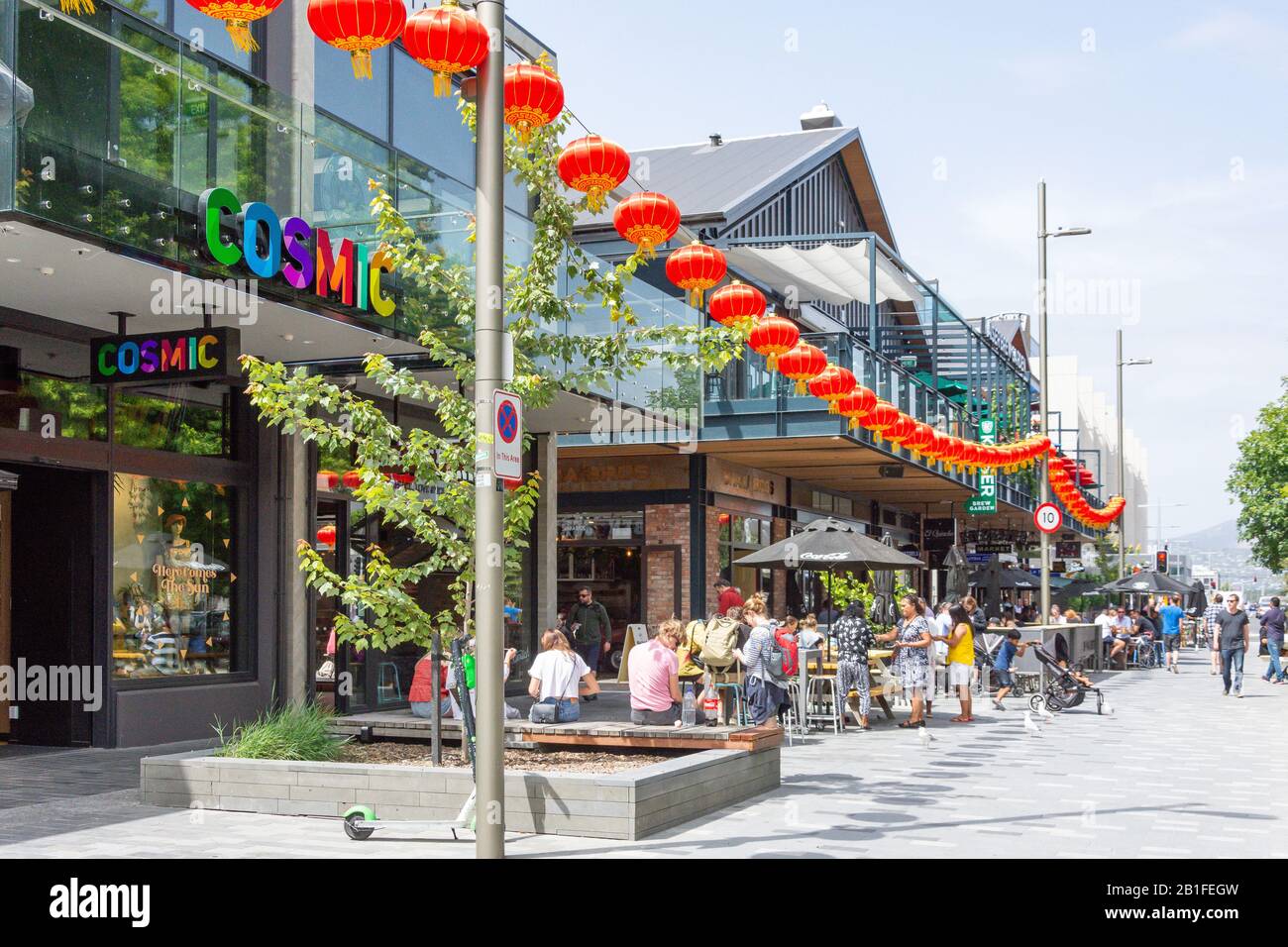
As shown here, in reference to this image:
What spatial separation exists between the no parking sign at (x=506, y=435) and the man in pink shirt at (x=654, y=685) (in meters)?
5.33

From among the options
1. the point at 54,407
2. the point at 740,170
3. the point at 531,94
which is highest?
the point at 740,170

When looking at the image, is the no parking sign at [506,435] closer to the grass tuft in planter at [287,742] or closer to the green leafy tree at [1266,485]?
the grass tuft in planter at [287,742]

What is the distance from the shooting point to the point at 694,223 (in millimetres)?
30875

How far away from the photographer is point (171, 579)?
1424 cm

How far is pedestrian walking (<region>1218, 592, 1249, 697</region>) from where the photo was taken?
24.4m

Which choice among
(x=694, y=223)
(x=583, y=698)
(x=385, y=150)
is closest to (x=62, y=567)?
(x=385, y=150)

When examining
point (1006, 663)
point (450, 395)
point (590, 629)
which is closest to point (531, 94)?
point (450, 395)

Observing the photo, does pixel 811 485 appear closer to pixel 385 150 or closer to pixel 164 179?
pixel 385 150

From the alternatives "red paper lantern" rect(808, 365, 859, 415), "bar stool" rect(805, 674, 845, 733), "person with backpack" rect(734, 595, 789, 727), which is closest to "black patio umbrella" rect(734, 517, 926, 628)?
"bar stool" rect(805, 674, 845, 733)

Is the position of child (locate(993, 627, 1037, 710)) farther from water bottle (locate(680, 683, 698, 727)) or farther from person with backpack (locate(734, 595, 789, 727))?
water bottle (locate(680, 683, 698, 727))

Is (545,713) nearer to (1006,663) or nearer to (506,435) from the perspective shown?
(506,435)

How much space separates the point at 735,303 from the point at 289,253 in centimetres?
426

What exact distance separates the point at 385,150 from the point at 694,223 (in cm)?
1772

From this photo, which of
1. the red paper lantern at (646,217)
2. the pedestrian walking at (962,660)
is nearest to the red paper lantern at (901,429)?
the pedestrian walking at (962,660)
